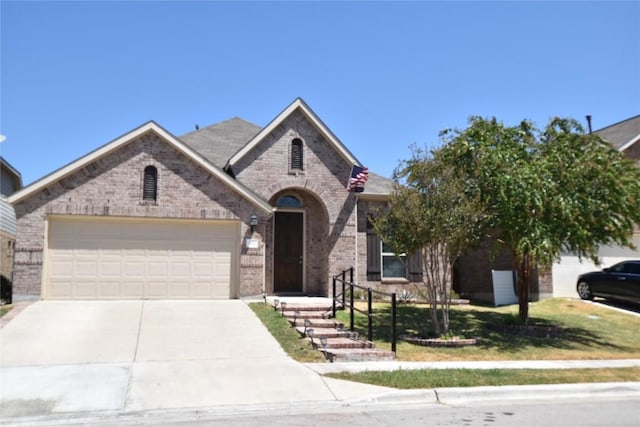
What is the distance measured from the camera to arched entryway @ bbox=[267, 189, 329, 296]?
1817cm

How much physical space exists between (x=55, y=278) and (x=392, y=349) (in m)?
9.52

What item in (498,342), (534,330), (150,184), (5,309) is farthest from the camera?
(150,184)

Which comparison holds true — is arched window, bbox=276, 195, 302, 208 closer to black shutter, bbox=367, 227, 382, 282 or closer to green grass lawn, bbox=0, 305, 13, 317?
black shutter, bbox=367, 227, 382, 282

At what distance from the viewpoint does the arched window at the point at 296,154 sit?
18.0 meters

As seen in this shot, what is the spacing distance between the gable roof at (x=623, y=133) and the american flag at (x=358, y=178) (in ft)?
31.1

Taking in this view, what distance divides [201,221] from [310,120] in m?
4.87

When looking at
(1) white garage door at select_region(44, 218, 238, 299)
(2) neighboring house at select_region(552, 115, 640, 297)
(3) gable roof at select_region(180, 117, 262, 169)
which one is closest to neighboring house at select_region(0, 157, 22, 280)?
(1) white garage door at select_region(44, 218, 238, 299)

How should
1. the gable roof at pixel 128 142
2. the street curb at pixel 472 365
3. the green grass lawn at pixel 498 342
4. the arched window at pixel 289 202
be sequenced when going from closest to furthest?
1. the green grass lawn at pixel 498 342
2. the street curb at pixel 472 365
3. the gable roof at pixel 128 142
4. the arched window at pixel 289 202

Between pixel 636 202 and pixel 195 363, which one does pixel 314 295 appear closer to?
pixel 195 363

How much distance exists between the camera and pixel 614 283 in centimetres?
1847

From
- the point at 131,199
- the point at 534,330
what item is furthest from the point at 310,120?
the point at 534,330

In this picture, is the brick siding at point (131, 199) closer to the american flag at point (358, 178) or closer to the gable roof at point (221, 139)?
the gable roof at point (221, 139)

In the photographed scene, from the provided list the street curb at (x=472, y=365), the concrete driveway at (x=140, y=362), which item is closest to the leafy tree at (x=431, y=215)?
the street curb at (x=472, y=365)

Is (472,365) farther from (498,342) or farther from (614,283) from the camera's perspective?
(614,283)
